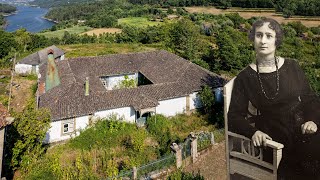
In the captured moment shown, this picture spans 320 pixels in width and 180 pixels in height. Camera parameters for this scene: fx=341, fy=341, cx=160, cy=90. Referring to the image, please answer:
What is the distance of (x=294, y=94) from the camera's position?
5020 millimetres

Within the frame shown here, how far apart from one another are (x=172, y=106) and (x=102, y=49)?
31.6m

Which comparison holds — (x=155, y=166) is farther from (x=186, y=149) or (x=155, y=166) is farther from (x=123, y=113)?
(x=123, y=113)

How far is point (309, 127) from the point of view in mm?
4848

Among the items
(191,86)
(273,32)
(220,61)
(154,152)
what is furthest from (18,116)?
(220,61)

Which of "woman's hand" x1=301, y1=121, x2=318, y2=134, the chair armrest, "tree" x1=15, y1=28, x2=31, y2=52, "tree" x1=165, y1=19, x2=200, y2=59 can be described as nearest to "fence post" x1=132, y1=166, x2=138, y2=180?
the chair armrest

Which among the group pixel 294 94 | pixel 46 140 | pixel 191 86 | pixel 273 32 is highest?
pixel 273 32

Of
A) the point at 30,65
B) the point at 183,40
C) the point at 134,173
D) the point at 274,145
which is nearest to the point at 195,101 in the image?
the point at 134,173

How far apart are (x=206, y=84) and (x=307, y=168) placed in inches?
839

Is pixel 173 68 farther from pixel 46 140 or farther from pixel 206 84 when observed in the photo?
pixel 46 140

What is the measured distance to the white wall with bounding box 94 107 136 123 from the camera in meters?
23.1

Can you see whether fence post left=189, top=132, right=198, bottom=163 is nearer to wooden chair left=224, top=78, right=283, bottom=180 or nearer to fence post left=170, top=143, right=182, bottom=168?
fence post left=170, top=143, right=182, bottom=168

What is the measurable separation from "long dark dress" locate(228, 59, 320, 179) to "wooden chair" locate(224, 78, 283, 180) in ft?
0.43

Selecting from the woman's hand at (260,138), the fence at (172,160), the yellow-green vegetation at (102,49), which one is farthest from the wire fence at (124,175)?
the yellow-green vegetation at (102,49)

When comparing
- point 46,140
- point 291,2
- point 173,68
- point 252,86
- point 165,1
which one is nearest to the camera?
point 252,86
